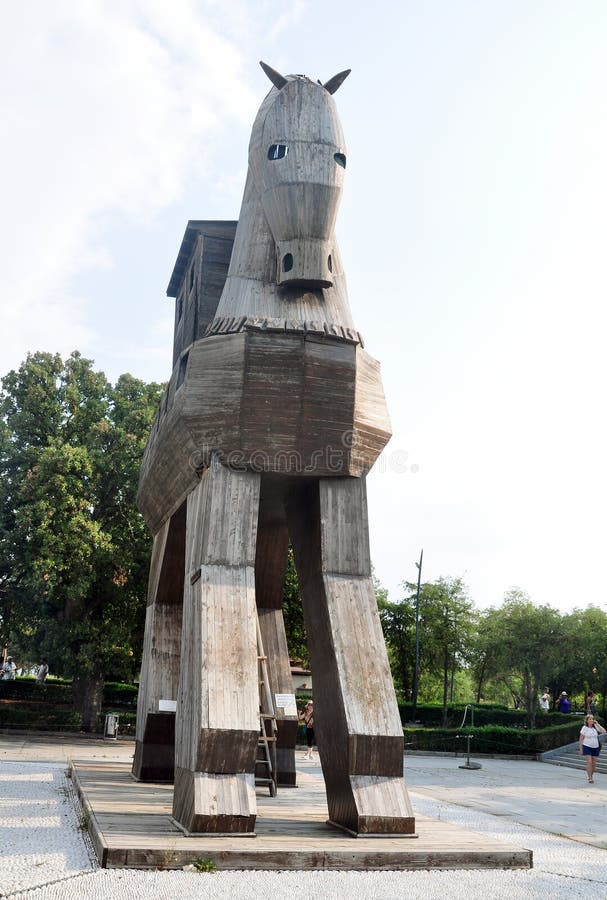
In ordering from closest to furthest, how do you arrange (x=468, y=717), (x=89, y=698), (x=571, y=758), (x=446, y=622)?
(x=571, y=758) < (x=89, y=698) < (x=468, y=717) < (x=446, y=622)

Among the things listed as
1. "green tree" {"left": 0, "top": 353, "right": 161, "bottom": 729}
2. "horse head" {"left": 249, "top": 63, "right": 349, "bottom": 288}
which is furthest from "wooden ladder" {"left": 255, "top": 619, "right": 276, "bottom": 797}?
"green tree" {"left": 0, "top": 353, "right": 161, "bottom": 729}

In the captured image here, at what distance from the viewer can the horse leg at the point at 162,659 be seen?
14188 mm

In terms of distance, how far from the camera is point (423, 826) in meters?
10.2

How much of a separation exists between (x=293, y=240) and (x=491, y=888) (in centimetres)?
832

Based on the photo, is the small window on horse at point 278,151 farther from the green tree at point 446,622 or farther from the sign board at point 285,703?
the green tree at point 446,622

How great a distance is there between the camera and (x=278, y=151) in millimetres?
11961

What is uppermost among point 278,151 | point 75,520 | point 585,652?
point 278,151

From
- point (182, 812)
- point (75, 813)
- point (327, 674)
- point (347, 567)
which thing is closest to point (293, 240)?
point (347, 567)

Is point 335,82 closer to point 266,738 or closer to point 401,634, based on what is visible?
point 266,738

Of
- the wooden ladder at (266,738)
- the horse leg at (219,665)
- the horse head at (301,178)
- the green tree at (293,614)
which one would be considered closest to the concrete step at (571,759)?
the green tree at (293,614)

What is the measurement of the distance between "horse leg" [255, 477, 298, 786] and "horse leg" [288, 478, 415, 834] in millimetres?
2881

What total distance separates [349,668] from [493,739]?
21612mm

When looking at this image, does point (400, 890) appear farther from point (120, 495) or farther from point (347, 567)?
point (120, 495)

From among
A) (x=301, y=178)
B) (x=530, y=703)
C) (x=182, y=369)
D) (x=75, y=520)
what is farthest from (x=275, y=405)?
(x=530, y=703)
